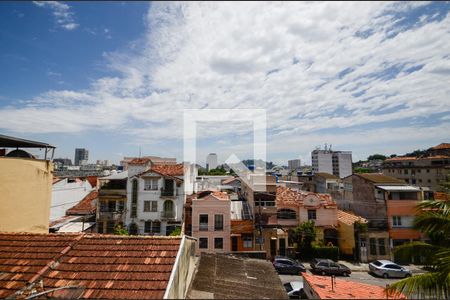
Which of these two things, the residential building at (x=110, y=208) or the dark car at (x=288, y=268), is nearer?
the dark car at (x=288, y=268)

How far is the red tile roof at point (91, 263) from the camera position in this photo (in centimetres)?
476

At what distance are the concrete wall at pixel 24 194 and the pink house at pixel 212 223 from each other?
13112 mm

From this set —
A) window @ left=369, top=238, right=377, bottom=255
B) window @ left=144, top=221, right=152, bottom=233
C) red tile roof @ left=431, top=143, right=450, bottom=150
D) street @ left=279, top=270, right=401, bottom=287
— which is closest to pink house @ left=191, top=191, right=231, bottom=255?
window @ left=144, top=221, right=152, bottom=233

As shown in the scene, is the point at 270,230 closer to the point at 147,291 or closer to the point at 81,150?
the point at 147,291

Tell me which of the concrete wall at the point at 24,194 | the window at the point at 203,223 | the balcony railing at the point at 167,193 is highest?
the concrete wall at the point at 24,194

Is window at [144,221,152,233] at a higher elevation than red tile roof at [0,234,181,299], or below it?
below

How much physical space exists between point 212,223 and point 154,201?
21.3 ft

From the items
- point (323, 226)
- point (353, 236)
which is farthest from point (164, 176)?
point (353, 236)

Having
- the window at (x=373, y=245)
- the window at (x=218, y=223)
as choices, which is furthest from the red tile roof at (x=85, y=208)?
the window at (x=373, y=245)

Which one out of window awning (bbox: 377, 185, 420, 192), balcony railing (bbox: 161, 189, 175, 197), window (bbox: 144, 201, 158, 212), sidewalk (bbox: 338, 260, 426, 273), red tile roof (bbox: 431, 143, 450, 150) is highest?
red tile roof (bbox: 431, 143, 450, 150)

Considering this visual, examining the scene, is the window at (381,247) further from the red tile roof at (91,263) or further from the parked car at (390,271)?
the red tile roof at (91,263)

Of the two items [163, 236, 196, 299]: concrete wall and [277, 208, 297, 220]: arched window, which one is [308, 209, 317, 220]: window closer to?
[277, 208, 297, 220]: arched window

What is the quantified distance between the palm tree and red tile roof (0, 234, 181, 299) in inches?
245

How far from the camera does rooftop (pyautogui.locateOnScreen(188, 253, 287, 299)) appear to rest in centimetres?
592
